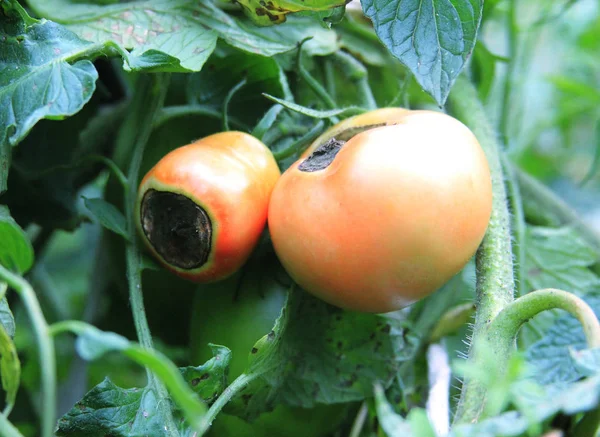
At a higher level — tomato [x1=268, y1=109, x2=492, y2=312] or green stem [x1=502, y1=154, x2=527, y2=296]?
tomato [x1=268, y1=109, x2=492, y2=312]

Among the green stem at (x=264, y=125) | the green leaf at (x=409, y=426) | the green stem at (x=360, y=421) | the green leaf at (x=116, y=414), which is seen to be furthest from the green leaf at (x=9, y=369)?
the green stem at (x=360, y=421)

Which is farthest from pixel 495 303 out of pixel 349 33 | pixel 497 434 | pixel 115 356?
pixel 115 356

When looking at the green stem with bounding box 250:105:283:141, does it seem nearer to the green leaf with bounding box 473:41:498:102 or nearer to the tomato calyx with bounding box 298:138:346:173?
the tomato calyx with bounding box 298:138:346:173

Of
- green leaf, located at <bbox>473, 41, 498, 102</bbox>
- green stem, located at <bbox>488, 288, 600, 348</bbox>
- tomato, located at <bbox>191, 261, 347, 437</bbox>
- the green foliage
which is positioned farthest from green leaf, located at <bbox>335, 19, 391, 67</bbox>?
green stem, located at <bbox>488, 288, 600, 348</bbox>

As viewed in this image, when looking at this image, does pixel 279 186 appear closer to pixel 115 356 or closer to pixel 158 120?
pixel 158 120

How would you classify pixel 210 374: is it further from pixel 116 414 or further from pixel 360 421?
pixel 360 421
